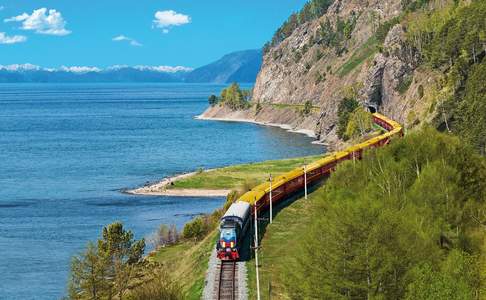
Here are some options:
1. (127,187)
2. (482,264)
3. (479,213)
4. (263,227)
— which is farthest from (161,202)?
(482,264)

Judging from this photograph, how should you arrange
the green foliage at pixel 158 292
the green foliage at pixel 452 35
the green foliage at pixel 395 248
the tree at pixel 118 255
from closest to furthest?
the green foliage at pixel 395 248
the green foliage at pixel 158 292
the tree at pixel 118 255
the green foliage at pixel 452 35

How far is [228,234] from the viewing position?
56594mm

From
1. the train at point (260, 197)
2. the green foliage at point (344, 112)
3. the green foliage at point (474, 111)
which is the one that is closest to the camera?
the train at point (260, 197)

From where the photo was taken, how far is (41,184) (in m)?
146

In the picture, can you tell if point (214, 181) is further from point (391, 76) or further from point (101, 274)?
point (101, 274)

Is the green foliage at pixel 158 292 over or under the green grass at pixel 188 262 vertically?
over

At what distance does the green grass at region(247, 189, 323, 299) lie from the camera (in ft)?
162

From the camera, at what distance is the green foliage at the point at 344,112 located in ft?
614

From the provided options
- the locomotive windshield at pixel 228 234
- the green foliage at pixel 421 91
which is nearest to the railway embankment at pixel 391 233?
the locomotive windshield at pixel 228 234

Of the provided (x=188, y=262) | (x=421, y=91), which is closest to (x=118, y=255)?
(x=188, y=262)

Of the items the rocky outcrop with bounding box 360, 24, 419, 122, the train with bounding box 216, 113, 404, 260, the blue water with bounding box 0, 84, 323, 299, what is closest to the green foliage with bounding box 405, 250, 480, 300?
the train with bounding box 216, 113, 404, 260

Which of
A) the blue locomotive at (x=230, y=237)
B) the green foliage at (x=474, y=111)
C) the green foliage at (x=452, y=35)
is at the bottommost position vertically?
the blue locomotive at (x=230, y=237)

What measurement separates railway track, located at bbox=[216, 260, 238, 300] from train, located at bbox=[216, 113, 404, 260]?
75 centimetres

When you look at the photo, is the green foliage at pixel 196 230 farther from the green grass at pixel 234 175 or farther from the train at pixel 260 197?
the green grass at pixel 234 175
